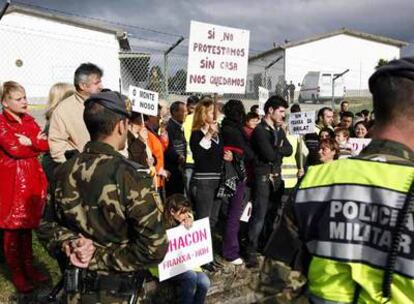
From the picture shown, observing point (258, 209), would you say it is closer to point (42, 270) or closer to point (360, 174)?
point (42, 270)

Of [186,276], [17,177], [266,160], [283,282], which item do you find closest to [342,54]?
[266,160]

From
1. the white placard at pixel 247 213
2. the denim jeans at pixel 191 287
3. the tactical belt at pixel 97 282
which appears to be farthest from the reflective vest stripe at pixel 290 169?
the tactical belt at pixel 97 282

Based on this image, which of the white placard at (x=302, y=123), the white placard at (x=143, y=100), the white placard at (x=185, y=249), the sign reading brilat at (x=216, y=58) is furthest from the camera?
the white placard at (x=302, y=123)

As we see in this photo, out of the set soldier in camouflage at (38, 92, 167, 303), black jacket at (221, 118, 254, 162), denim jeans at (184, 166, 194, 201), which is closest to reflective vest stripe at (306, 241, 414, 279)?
soldier in camouflage at (38, 92, 167, 303)

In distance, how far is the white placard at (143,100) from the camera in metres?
5.57

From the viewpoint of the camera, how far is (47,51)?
1595 centimetres

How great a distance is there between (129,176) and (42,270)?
10.3 ft

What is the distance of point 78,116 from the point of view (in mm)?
4473

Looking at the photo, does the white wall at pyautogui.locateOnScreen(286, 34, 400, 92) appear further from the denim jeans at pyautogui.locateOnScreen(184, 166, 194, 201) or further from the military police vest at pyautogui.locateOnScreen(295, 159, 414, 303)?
the military police vest at pyautogui.locateOnScreen(295, 159, 414, 303)

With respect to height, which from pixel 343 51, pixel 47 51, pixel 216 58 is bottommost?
pixel 216 58

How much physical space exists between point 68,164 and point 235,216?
3.59 m

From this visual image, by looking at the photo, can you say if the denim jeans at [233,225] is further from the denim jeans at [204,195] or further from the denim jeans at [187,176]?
the denim jeans at [187,176]

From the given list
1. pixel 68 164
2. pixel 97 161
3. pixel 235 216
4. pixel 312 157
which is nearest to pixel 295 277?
pixel 97 161

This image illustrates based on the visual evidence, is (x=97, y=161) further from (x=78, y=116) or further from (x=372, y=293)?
(x=78, y=116)
